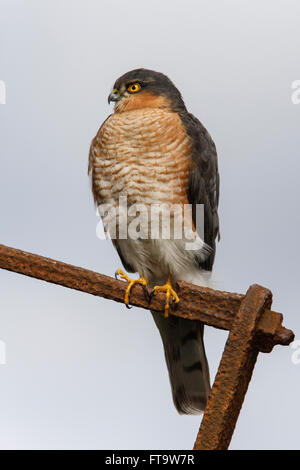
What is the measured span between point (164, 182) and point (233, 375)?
226cm

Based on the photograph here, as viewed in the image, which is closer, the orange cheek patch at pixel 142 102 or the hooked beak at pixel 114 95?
the orange cheek patch at pixel 142 102

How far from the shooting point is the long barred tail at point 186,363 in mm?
3857

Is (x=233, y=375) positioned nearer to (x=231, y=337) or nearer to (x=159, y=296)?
(x=231, y=337)

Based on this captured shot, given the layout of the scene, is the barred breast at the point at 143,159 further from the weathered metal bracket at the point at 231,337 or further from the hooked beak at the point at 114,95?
the weathered metal bracket at the point at 231,337

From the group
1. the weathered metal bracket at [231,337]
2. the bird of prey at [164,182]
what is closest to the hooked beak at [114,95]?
the bird of prey at [164,182]

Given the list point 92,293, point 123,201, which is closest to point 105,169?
point 123,201

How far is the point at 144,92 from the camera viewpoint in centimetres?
466

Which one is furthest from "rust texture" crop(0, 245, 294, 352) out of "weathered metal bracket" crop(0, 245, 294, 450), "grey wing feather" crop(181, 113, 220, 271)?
"grey wing feather" crop(181, 113, 220, 271)

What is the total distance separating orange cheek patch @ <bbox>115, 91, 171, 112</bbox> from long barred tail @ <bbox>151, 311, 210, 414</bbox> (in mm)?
1485

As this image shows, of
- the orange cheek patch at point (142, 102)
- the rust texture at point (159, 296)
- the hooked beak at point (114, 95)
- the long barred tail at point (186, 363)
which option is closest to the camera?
the rust texture at point (159, 296)

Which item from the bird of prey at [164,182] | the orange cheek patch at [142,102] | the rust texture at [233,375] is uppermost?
the orange cheek patch at [142,102]

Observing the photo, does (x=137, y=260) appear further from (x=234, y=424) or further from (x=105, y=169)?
(x=234, y=424)

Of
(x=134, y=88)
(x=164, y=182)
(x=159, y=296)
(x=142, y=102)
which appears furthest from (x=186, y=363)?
(x=134, y=88)
